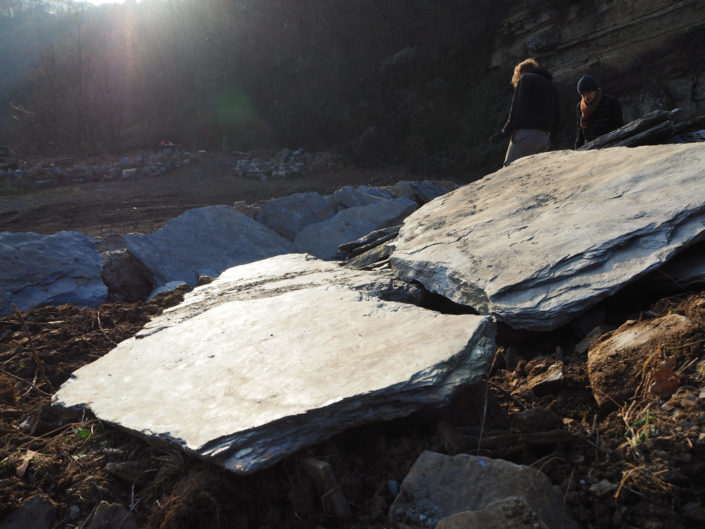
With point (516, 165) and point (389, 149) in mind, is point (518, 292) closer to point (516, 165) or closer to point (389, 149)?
point (516, 165)

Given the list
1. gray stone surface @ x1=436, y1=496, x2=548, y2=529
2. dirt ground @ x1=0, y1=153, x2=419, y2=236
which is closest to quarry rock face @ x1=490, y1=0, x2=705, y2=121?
dirt ground @ x1=0, y1=153, x2=419, y2=236

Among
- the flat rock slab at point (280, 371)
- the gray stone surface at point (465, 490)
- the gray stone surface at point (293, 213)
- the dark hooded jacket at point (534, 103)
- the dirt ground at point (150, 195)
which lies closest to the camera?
the gray stone surface at point (465, 490)

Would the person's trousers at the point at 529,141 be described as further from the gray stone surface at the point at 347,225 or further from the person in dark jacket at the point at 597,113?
the gray stone surface at the point at 347,225

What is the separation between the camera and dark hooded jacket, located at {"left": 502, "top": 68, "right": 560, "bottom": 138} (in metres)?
4.57

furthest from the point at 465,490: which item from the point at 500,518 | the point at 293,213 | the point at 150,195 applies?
the point at 150,195

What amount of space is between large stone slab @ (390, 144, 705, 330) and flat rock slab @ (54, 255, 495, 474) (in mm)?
342

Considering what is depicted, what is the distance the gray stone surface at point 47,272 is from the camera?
Result: 4.31 meters

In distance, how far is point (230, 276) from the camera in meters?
4.23

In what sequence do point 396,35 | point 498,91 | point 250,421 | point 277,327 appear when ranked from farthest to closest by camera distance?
point 396,35 < point 498,91 < point 277,327 < point 250,421

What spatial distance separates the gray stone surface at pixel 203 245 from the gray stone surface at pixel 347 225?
0.25m

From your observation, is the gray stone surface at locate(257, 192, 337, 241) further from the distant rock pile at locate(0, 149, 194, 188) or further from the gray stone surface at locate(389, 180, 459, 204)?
the distant rock pile at locate(0, 149, 194, 188)

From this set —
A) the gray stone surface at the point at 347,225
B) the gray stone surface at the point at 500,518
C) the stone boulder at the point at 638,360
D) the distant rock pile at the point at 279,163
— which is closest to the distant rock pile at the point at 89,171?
the distant rock pile at the point at 279,163

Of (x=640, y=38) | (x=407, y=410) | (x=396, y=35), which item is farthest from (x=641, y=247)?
(x=396, y=35)

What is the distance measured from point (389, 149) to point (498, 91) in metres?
3.07
